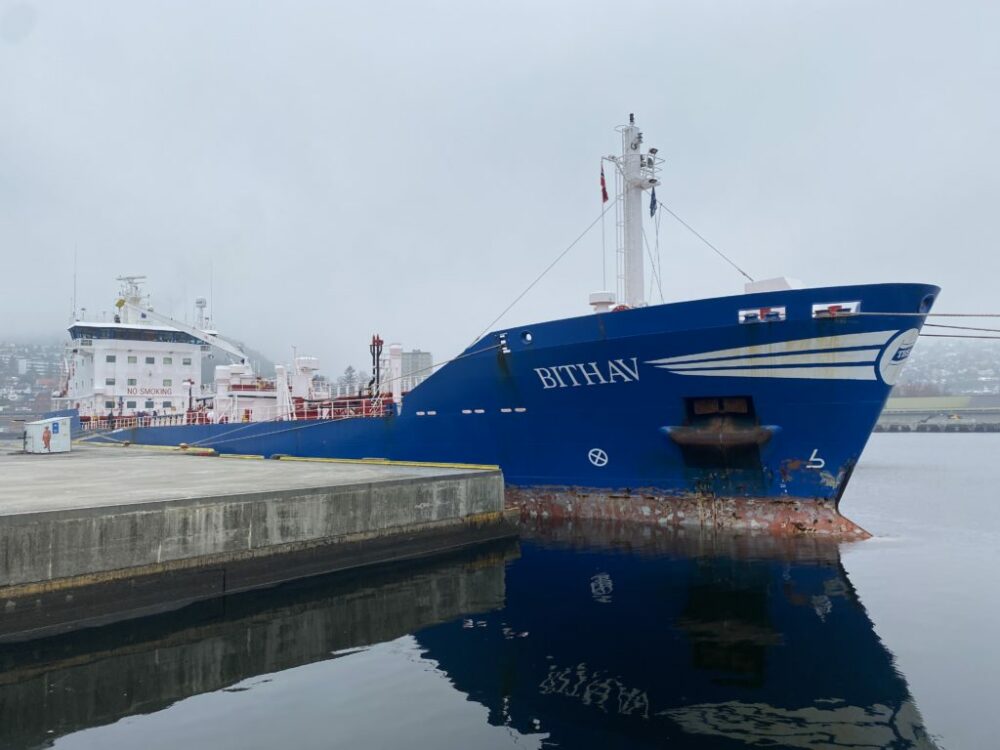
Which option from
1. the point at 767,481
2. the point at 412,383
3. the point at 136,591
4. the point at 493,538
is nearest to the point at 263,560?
the point at 136,591

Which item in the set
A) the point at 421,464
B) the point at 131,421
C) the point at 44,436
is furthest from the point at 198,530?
the point at 131,421

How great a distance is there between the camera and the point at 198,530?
1021cm

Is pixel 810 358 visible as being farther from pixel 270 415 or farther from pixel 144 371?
pixel 144 371

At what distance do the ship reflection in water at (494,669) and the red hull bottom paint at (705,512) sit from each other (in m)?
2.28

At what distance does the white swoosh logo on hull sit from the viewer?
42.8ft

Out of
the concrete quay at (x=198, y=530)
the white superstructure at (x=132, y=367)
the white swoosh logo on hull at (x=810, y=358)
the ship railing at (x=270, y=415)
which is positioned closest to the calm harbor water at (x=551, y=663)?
the concrete quay at (x=198, y=530)

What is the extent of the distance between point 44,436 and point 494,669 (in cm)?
2334

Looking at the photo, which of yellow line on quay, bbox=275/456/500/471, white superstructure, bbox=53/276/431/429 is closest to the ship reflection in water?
yellow line on quay, bbox=275/456/500/471

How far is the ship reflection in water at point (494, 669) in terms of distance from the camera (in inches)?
245

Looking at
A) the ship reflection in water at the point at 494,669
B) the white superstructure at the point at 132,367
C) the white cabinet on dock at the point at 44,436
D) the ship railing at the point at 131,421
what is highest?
the white superstructure at the point at 132,367

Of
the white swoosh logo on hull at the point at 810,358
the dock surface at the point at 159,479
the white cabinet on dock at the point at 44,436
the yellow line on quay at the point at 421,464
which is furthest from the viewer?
the white cabinet on dock at the point at 44,436

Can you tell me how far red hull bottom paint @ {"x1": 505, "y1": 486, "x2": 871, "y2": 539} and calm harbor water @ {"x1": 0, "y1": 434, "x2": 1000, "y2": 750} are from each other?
1295mm

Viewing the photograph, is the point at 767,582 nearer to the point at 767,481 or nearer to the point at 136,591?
the point at 767,481

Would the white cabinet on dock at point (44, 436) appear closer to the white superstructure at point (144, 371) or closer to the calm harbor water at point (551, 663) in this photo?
the white superstructure at point (144, 371)
